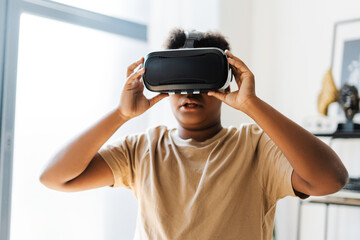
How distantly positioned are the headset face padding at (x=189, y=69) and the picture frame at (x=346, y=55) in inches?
51.1

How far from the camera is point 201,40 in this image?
1.06 meters

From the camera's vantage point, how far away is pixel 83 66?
1608 millimetres

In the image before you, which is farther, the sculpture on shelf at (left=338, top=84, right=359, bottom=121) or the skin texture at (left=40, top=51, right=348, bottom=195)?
the sculpture on shelf at (left=338, top=84, right=359, bottom=121)

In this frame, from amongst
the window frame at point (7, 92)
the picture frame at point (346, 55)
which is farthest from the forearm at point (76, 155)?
the picture frame at point (346, 55)

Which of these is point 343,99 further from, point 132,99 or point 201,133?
point 132,99

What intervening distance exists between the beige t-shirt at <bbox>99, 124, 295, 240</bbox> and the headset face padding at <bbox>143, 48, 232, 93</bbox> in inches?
7.5

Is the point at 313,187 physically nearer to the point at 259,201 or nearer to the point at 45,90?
the point at 259,201

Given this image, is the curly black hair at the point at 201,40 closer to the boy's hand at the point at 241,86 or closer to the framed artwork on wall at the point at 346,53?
the boy's hand at the point at 241,86

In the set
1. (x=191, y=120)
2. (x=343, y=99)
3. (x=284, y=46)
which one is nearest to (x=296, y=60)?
(x=284, y=46)

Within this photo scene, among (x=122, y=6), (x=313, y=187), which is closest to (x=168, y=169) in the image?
(x=313, y=187)

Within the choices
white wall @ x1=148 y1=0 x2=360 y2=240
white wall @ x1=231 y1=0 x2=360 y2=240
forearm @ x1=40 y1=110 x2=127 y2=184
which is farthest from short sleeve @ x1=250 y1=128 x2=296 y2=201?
white wall @ x1=231 y1=0 x2=360 y2=240

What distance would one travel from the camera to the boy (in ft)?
2.79

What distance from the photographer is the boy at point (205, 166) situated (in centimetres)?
85

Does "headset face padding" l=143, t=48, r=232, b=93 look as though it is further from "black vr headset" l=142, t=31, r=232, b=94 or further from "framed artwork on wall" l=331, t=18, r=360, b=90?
"framed artwork on wall" l=331, t=18, r=360, b=90
